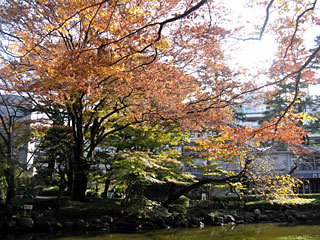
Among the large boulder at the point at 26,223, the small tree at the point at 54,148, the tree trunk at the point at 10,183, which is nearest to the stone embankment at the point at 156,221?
the large boulder at the point at 26,223

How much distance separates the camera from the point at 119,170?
9.53 metres

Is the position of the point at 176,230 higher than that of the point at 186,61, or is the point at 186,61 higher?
the point at 186,61

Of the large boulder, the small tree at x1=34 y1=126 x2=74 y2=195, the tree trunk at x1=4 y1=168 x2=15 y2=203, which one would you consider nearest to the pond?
the large boulder

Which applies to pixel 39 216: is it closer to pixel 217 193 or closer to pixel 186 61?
pixel 186 61

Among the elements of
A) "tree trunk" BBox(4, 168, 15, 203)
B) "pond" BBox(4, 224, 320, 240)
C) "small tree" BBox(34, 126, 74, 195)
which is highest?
"small tree" BBox(34, 126, 74, 195)

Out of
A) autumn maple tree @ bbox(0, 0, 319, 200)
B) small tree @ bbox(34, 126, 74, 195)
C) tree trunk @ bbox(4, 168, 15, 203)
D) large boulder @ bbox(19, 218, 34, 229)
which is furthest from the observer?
small tree @ bbox(34, 126, 74, 195)

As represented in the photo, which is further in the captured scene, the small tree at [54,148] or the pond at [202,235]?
the small tree at [54,148]

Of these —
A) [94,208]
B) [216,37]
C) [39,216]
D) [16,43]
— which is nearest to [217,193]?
[94,208]

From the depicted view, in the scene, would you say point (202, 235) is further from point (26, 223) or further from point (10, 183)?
point (10, 183)

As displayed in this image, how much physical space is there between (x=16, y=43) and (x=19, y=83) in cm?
122

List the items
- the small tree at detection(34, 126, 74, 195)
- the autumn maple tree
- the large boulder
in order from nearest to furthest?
the autumn maple tree → the large boulder → the small tree at detection(34, 126, 74, 195)

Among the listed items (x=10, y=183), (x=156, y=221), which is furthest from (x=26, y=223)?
(x=156, y=221)

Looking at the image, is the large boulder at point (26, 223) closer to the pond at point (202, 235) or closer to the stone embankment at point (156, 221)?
the stone embankment at point (156, 221)

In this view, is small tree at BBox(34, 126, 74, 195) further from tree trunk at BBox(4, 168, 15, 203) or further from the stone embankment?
the stone embankment
